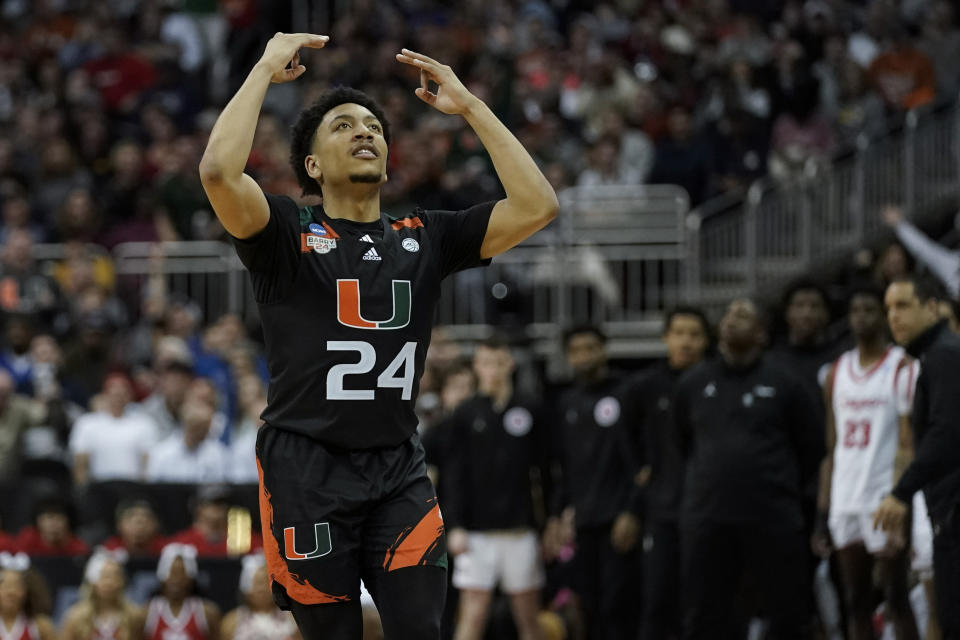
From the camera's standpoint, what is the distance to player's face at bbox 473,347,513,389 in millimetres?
11898

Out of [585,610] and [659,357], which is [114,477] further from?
[659,357]

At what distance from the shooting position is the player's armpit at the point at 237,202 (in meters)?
5.44

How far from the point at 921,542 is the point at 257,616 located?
471 cm

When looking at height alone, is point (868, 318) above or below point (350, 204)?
below

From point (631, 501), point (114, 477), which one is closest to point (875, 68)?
point (631, 501)

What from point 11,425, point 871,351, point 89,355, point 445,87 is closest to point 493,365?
point 871,351

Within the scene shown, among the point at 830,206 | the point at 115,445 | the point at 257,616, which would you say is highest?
the point at 830,206

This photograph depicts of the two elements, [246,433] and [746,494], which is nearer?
[746,494]

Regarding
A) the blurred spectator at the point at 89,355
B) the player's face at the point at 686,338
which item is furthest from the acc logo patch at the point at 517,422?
the blurred spectator at the point at 89,355

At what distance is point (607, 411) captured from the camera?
11.6 m

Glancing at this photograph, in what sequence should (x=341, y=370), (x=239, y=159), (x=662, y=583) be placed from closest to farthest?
1. (x=239, y=159)
2. (x=341, y=370)
3. (x=662, y=583)

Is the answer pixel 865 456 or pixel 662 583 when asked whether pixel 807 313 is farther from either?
pixel 662 583

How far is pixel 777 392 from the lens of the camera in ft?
32.2

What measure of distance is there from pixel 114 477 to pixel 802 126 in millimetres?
8053
